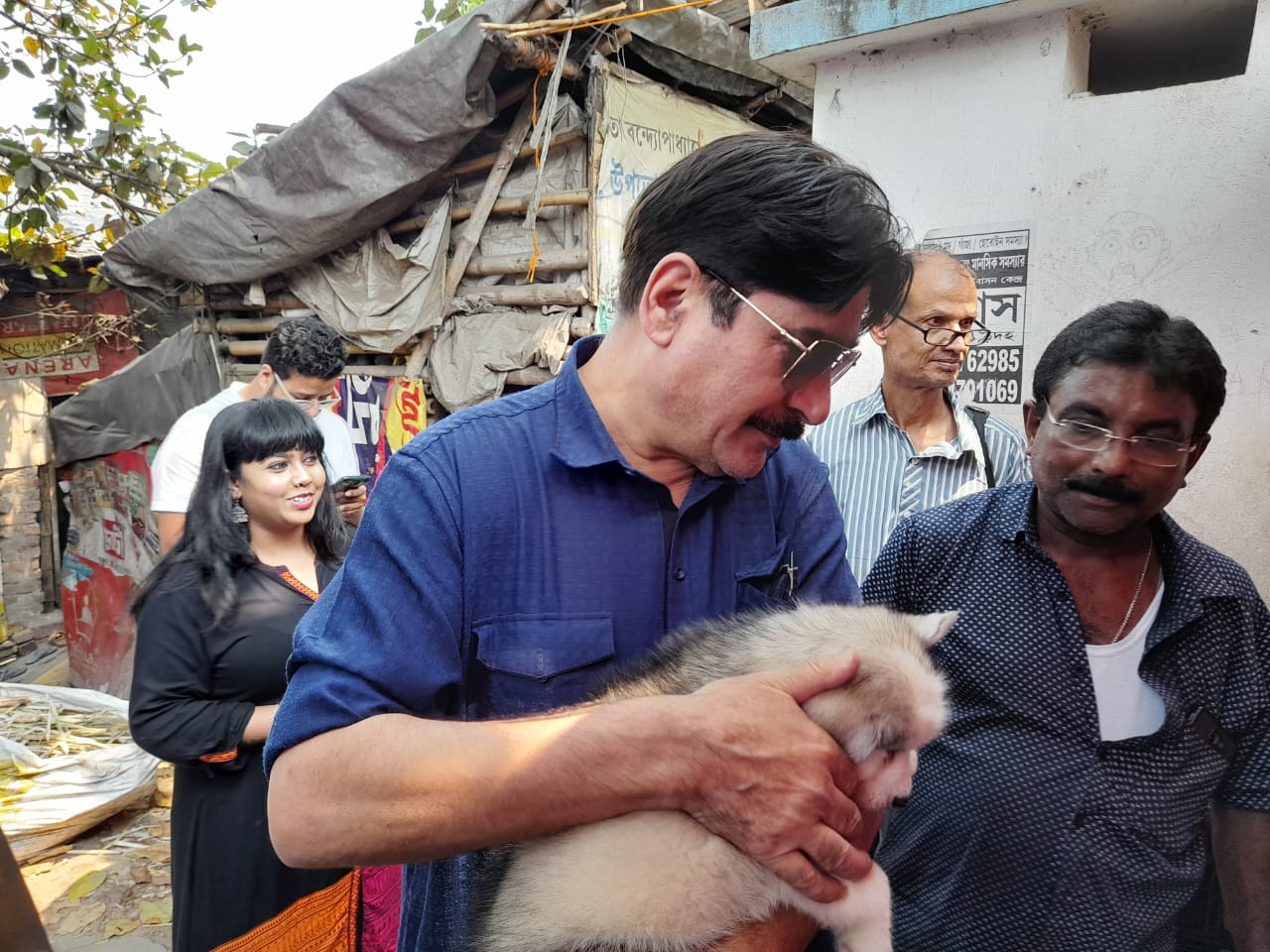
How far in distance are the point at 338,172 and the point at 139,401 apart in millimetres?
4141

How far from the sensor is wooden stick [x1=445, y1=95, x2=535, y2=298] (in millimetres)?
7086

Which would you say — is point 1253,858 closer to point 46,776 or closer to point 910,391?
point 910,391

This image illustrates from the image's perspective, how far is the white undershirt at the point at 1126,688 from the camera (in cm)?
233

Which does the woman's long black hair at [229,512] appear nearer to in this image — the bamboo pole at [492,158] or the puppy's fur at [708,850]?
the puppy's fur at [708,850]

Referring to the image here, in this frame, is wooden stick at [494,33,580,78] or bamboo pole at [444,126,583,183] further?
bamboo pole at [444,126,583,183]

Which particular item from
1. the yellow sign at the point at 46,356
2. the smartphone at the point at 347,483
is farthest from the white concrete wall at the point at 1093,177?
the yellow sign at the point at 46,356

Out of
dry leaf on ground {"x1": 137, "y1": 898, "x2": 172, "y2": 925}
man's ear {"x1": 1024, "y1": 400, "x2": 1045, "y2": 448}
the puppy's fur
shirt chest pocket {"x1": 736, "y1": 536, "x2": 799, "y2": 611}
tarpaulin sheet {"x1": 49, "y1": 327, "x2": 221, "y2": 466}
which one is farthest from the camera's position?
tarpaulin sheet {"x1": 49, "y1": 327, "x2": 221, "y2": 466}

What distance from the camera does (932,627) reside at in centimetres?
184

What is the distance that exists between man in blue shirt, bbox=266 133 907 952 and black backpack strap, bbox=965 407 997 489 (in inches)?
89.1

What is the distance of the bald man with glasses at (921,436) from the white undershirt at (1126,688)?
1.43 metres

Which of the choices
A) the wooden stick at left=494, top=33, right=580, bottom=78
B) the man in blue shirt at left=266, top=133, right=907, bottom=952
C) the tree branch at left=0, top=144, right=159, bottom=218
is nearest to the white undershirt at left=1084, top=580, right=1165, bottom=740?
the man in blue shirt at left=266, top=133, right=907, bottom=952

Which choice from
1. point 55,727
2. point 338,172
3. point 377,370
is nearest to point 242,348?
point 377,370

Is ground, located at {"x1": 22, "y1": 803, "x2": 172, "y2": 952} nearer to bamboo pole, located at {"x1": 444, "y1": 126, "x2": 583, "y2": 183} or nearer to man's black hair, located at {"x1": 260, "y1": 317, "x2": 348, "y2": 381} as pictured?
man's black hair, located at {"x1": 260, "y1": 317, "x2": 348, "y2": 381}

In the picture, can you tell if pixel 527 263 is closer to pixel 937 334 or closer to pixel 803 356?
pixel 937 334
